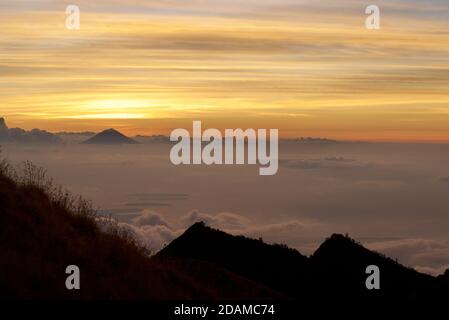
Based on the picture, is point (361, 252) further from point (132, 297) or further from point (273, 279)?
point (132, 297)

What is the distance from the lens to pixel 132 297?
58.6 feet

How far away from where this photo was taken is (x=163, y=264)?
2219 centimetres

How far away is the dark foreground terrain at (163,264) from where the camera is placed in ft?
56.9

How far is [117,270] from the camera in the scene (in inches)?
744

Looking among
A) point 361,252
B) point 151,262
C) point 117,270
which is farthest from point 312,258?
point 117,270

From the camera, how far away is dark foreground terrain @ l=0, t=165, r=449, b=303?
682 inches
